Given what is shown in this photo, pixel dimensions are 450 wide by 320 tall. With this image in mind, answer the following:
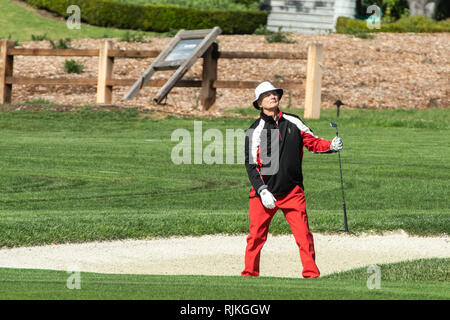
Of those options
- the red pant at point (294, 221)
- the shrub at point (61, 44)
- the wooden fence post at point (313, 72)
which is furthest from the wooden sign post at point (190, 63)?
the red pant at point (294, 221)

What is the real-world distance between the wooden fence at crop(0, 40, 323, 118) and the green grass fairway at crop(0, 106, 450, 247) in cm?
92

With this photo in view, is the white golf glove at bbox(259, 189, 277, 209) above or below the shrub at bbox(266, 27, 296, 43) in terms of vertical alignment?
below

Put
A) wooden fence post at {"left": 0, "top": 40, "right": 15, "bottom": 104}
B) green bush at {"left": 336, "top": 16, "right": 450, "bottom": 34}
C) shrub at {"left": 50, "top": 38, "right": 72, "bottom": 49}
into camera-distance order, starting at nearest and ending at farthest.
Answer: wooden fence post at {"left": 0, "top": 40, "right": 15, "bottom": 104} → shrub at {"left": 50, "top": 38, "right": 72, "bottom": 49} → green bush at {"left": 336, "top": 16, "right": 450, "bottom": 34}

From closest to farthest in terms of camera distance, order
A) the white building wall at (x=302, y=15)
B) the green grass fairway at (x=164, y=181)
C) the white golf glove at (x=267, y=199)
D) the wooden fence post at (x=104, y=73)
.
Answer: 1. the white golf glove at (x=267, y=199)
2. the green grass fairway at (x=164, y=181)
3. the wooden fence post at (x=104, y=73)
4. the white building wall at (x=302, y=15)

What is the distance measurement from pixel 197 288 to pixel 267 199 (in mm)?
1091

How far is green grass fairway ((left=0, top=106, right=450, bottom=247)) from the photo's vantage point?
31.3ft

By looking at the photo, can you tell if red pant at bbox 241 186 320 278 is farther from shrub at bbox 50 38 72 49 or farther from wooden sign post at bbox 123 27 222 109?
shrub at bbox 50 38 72 49

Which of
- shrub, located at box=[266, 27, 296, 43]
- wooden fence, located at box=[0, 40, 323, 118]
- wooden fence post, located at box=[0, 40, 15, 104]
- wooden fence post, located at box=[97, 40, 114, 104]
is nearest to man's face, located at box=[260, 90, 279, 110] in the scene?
wooden fence, located at box=[0, 40, 323, 118]

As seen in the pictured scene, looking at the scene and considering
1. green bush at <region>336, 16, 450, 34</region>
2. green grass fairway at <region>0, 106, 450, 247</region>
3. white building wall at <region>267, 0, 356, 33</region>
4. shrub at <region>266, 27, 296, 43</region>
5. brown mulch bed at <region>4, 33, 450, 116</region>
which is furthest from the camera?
white building wall at <region>267, 0, 356, 33</region>

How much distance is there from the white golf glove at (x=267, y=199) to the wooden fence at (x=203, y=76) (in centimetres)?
1193

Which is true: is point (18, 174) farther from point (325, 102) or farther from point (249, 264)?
point (325, 102)

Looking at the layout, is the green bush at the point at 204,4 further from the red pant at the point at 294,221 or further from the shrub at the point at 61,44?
the red pant at the point at 294,221

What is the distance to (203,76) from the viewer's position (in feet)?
66.0

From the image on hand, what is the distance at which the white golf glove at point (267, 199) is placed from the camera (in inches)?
260
